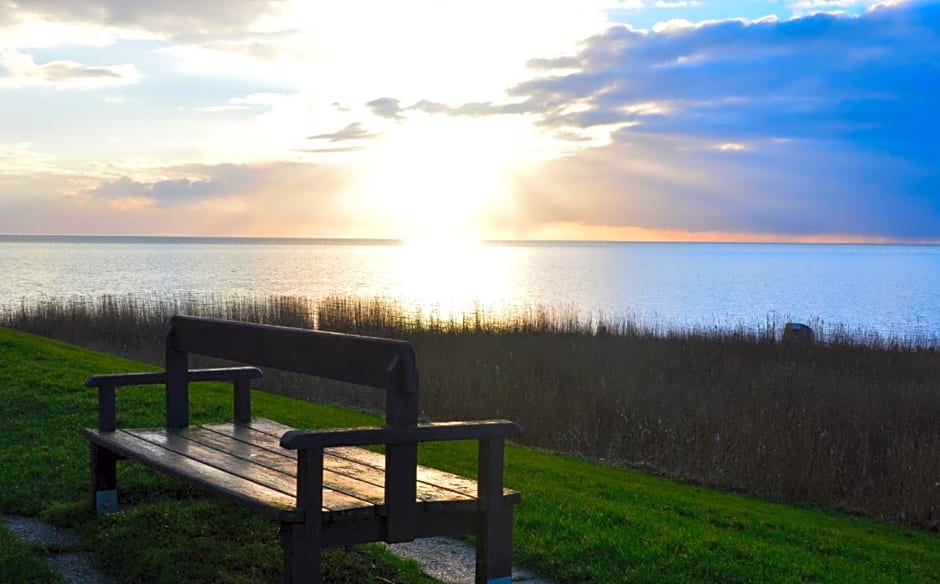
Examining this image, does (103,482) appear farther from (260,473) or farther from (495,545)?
(495,545)

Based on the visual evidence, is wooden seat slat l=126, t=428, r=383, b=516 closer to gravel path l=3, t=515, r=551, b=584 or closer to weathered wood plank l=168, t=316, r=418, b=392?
weathered wood plank l=168, t=316, r=418, b=392

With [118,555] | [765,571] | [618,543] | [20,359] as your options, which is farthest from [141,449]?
[20,359]

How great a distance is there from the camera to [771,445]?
12.1 metres

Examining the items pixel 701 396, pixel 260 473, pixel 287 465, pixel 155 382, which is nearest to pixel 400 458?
pixel 260 473

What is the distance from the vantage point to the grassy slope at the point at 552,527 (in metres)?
5.84

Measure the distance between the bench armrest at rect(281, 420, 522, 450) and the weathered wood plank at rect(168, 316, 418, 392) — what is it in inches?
8.6

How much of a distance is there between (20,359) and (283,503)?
38.2ft

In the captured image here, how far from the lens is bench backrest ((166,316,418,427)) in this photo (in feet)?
14.5

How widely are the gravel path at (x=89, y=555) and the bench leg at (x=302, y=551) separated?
155 cm

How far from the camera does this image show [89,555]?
5.87 metres

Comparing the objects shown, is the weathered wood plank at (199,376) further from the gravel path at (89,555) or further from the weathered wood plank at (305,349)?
the gravel path at (89,555)

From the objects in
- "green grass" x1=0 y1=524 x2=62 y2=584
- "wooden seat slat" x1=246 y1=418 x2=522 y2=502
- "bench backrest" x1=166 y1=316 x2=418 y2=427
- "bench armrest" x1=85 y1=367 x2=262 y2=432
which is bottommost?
"green grass" x1=0 y1=524 x2=62 y2=584

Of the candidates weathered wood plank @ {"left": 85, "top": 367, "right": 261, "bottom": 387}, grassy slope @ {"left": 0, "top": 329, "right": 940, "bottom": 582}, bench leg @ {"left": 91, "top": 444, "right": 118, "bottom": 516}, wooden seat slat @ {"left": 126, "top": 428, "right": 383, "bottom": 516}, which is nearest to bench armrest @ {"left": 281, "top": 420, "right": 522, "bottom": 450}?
wooden seat slat @ {"left": 126, "top": 428, "right": 383, "bottom": 516}

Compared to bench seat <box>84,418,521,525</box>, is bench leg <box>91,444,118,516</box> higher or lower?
lower
